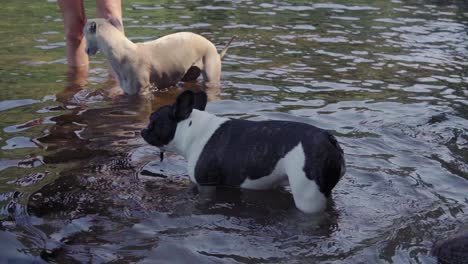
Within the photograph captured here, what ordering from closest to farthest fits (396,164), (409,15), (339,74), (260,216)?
1. (260,216)
2. (396,164)
3. (339,74)
4. (409,15)

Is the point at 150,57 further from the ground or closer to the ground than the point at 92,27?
closer to the ground

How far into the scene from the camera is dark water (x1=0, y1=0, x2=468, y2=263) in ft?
16.6

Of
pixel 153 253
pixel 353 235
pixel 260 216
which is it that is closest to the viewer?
pixel 153 253

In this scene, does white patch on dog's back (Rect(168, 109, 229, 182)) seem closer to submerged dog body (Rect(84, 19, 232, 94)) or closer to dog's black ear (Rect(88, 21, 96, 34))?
submerged dog body (Rect(84, 19, 232, 94))

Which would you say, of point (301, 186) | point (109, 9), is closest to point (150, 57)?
point (109, 9)

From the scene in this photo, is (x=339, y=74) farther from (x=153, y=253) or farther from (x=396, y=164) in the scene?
(x=153, y=253)

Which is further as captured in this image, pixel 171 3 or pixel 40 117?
pixel 171 3

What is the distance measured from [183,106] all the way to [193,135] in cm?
27

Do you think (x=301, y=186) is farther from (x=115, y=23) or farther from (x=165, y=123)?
(x=115, y=23)

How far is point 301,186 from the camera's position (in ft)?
17.9

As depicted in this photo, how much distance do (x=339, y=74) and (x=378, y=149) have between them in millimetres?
3441

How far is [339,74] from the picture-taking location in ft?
34.2

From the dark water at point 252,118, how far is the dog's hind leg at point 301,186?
115 mm

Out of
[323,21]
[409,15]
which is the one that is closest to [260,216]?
[323,21]
